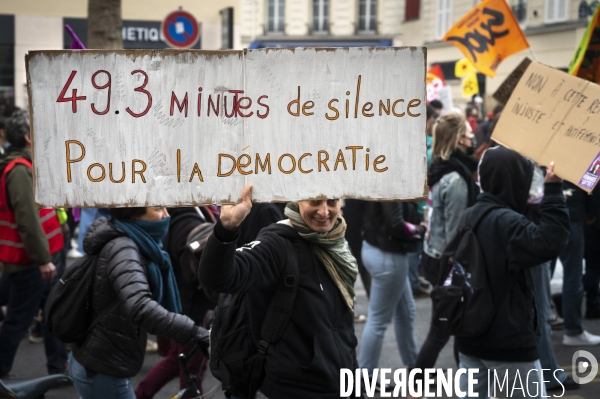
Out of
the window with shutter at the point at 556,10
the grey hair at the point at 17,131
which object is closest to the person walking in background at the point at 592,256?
the grey hair at the point at 17,131

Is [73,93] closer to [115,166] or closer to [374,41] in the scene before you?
[115,166]

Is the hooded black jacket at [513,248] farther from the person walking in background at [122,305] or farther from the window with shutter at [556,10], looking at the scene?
the window with shutter at [556,10]

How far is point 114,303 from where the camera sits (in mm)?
3449

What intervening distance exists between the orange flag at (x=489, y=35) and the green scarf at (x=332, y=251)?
4665 millimetres

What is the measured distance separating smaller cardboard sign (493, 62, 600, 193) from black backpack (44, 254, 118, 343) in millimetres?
2181

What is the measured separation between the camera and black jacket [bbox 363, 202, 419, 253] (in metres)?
5.16

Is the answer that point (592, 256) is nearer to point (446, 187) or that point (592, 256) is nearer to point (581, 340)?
point (581, 340)

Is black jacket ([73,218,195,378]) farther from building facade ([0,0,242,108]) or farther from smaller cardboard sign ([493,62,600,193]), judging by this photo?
building facade ([0,0,242,108])

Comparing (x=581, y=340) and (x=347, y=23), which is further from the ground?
(x=347, y=23)

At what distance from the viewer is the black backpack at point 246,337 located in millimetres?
2922

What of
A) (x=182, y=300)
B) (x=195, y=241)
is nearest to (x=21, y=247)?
(x=182, y=300)

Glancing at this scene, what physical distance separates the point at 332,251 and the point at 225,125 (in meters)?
0.80

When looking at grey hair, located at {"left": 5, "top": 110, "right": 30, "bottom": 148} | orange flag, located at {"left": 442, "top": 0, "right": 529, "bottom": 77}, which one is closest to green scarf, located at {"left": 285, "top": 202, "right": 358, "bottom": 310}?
grey hair, located at {"left": 5, "top": 110, "right": 30, "bottom": 148}

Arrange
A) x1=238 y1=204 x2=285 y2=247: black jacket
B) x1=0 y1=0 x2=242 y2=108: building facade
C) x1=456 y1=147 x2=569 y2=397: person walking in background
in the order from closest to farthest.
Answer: x1=456 y1=147 x2=569 y2=397: person walking in background < x1=238 y1=204 x2=285 y2=247: black jacket < x1=0 y1=0 x2=242 y2=108: building facade
